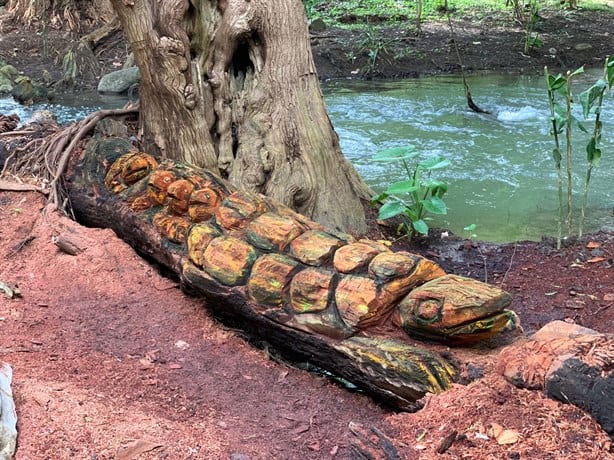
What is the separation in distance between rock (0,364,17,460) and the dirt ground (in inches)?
1.3

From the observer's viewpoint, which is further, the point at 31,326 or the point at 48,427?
the point at 31,326

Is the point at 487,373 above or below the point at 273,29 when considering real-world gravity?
below

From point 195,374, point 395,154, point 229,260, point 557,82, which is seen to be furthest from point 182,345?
point 557,82

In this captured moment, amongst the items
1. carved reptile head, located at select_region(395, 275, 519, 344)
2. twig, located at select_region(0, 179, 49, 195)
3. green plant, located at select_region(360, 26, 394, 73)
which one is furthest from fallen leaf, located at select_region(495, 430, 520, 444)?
green plant, located at select_region(360, 26, 394, 73)

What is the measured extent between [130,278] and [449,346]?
1.81 metres

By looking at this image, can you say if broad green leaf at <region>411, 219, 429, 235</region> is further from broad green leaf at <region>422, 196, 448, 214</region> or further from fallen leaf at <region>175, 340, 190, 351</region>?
fallen leaf at <region>175, 340, 190, 351</region>

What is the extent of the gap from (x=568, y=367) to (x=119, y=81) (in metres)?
10.3

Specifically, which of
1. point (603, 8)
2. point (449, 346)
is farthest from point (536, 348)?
point (603, 8)

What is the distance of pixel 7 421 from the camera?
194cm

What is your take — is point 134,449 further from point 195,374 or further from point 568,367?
point 568,367

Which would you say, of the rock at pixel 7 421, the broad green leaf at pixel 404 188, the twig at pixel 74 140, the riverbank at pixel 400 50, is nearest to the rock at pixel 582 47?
the riverbank at pixel 400 50

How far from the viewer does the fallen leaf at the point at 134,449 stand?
1.93m

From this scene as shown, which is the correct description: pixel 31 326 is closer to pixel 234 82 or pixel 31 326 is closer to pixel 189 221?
pixel 189 221

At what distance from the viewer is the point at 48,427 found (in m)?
2.02
